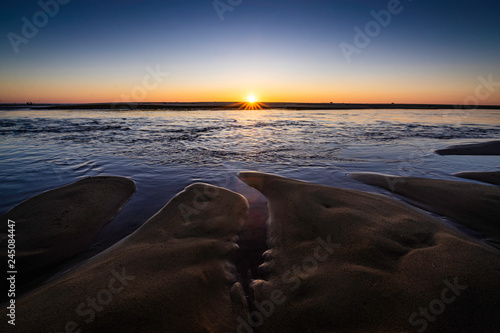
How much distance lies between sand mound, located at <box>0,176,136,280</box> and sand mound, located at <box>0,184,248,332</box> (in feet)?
3.10

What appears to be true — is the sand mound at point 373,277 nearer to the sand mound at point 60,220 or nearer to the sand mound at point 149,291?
the sand mound at point 149,291

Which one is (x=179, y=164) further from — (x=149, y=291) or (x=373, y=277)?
(x=373, y=277)

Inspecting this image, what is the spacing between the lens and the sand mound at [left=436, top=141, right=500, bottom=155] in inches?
526

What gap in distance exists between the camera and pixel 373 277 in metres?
3.42

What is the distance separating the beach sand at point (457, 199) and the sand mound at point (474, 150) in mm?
7953

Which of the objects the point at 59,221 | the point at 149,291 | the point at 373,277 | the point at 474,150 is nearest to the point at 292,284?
the point at 373,277

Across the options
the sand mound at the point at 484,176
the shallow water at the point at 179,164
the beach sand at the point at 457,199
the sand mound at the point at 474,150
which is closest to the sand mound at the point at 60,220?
the shallow water at the point at 179,164

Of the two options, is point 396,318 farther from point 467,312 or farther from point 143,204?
point 143,204

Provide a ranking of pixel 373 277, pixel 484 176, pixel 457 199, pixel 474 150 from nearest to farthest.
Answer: pixel 373 277
pixel 457 199
pixel 484 176
pixel 474 150

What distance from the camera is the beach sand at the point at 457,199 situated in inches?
213

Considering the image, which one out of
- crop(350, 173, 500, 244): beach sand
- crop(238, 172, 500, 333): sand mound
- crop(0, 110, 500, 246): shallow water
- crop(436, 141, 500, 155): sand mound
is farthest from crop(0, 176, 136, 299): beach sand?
crop(436, 141, 500, 155): sand mound

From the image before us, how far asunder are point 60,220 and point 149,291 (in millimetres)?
3830

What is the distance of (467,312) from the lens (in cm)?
279

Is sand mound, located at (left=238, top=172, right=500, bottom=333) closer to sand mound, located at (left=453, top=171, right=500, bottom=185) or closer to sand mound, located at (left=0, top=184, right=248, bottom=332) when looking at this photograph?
sand mound, located at (left=0, top=184, right=248, bottom=332)
